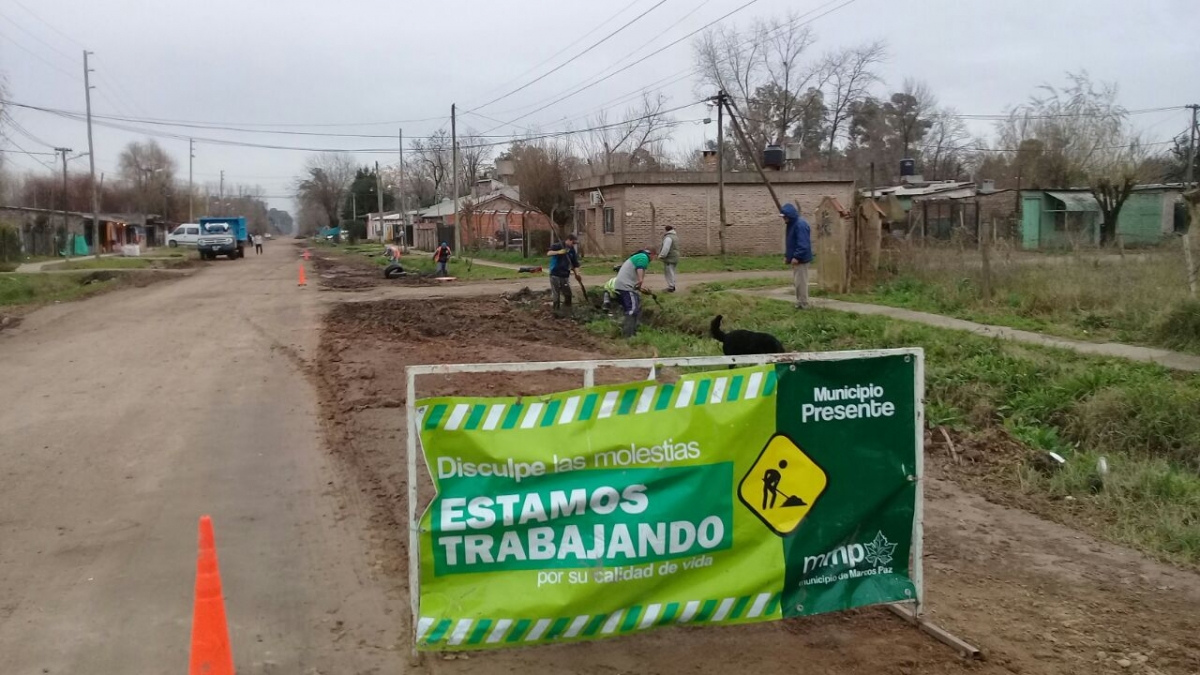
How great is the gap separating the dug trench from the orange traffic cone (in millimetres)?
897

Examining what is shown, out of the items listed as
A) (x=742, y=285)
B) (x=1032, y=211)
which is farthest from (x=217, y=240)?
(x=1032, y=211)

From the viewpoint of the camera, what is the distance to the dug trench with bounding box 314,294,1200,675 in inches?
173

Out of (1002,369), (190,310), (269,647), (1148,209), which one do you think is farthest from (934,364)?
(1148,209)

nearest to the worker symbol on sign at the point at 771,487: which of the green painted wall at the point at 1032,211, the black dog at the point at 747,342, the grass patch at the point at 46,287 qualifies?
the black dog at the point at 747,342

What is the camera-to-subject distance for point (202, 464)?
7992 millimetres

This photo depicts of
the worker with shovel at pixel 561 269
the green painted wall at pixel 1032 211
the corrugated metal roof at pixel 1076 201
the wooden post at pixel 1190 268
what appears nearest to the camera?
the wooden post at pixel 1190 268

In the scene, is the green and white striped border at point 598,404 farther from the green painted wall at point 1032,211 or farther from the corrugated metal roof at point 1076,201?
the corrugated metal roof at point 1076,201

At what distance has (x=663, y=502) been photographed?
4336mm

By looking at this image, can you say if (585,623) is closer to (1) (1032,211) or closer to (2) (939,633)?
(2) (939,633)

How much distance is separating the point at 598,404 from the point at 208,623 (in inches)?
72.1

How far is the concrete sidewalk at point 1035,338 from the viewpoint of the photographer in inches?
402

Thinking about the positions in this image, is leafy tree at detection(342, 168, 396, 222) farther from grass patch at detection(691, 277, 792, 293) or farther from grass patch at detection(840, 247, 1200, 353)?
grass patch at detection(840, 247, 1200, 353)

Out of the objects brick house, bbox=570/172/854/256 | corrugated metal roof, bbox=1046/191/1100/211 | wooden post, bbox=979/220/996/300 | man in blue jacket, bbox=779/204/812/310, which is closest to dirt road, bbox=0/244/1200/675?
man in blue jacket, bbox=779/204/812/310

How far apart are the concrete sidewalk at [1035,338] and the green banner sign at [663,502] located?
671 cm
